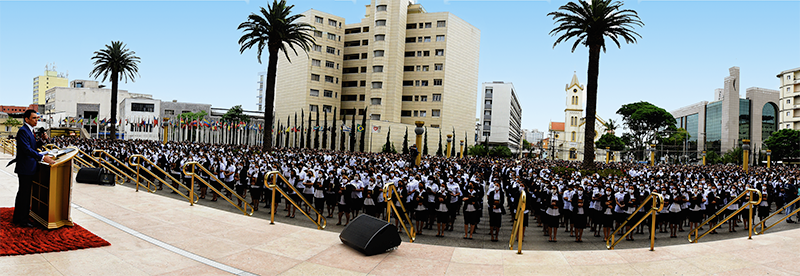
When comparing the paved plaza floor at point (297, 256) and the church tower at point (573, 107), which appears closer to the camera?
the paved plaza floor at point (297, 256)

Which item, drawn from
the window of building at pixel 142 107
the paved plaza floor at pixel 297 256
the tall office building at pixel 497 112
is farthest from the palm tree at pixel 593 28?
the window of building at pixel 142 107

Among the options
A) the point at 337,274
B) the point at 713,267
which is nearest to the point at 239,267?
the point at 337,274

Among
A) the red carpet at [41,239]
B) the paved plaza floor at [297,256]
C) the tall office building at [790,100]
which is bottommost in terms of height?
the paved plaza floor at [297,256]

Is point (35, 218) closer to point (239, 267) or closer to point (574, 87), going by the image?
point (239, 267)

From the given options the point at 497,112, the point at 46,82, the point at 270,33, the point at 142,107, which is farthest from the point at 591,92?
the point at 46,82

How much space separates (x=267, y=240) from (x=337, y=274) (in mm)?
2087

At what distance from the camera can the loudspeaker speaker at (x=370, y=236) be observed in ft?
20.9

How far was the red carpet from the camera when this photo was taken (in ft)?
18.4

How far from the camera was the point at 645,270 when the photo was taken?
20.0ft

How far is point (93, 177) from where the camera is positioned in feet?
41.2

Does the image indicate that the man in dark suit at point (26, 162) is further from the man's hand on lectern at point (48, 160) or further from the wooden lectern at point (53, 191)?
the wooden lectern at point (53, 191)

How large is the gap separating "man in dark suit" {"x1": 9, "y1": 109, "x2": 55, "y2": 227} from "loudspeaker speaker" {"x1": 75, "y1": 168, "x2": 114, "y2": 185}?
657 cm

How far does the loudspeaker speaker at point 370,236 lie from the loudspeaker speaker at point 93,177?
9837 millimetres

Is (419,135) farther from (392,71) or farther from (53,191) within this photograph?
(392,71)
